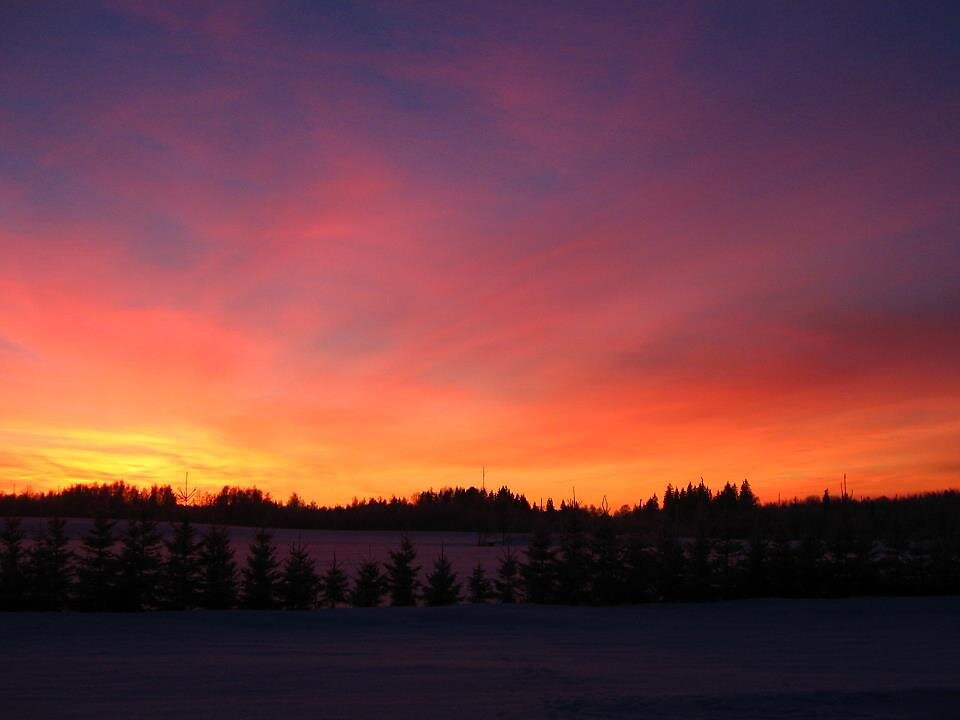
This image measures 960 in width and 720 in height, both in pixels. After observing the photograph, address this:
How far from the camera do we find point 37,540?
78.1 feet

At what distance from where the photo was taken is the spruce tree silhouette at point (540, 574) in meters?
25.6

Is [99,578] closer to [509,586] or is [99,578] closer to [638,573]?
[509,586]

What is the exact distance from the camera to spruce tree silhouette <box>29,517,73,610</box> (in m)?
22.8

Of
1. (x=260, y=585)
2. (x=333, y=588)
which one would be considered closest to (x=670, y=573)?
(x=333, y=588)

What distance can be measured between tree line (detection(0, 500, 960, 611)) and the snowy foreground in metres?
2.04

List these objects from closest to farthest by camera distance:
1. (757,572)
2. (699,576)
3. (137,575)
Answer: (137,575)
(699,576)
(757,572)

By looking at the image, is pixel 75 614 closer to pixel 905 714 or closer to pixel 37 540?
pixel 37 540

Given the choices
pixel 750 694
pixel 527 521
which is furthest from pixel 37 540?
pixel 527 521

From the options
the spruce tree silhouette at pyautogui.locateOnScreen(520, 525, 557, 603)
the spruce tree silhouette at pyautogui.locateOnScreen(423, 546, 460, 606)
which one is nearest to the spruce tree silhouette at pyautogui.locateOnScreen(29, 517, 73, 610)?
the spruce tree silhouette at pyautogui.locateOnScreen(423, 546, 460, 606)

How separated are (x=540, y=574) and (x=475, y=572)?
2.11 metres

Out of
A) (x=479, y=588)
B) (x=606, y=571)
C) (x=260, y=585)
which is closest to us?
(x=260, y=585)

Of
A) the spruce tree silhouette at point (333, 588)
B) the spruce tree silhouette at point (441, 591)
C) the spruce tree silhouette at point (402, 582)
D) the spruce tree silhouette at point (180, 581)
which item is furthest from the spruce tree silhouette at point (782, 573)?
the spruce tree silhouette at point (180, 581)

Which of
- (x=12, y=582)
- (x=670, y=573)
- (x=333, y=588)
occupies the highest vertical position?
(x=12, y=582)

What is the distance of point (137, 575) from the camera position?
76.0ft
